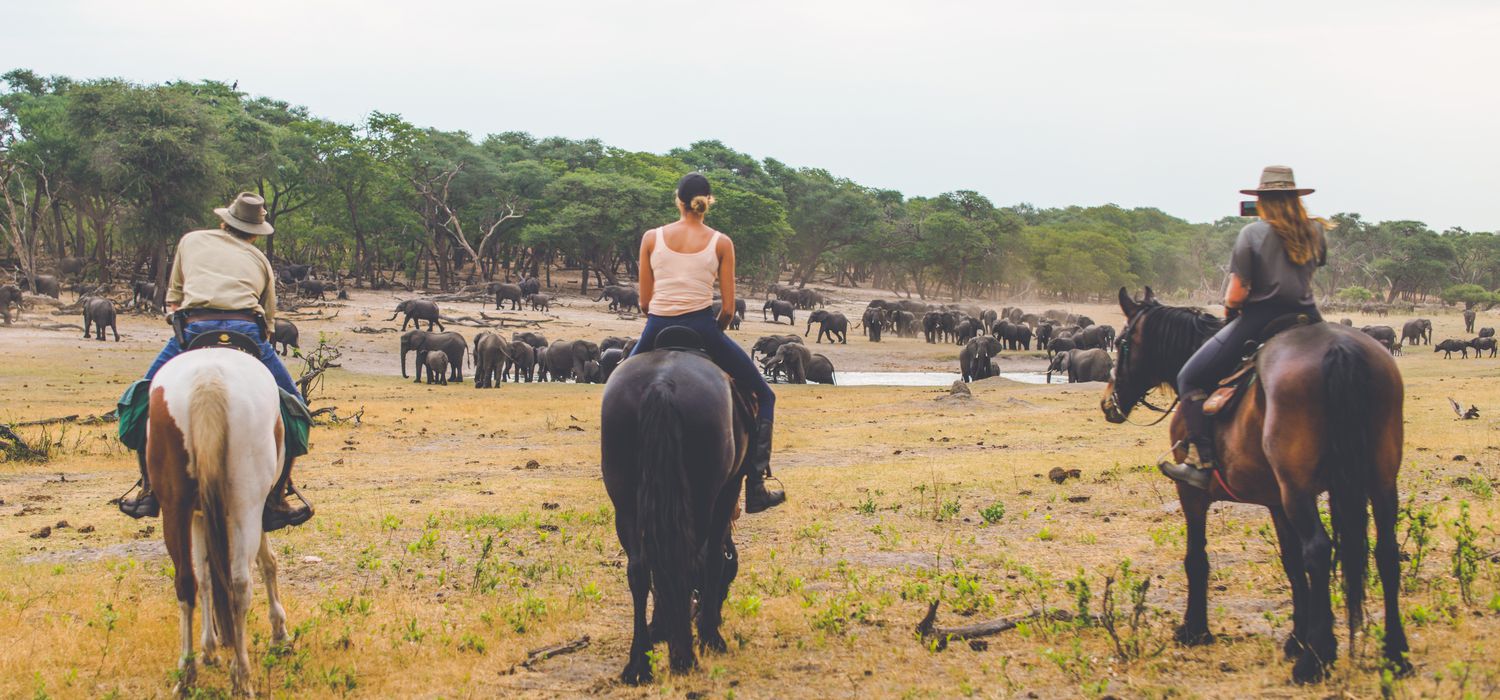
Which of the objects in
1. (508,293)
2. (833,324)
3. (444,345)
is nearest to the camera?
(444,345)

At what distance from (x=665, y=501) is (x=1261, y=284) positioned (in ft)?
10.7

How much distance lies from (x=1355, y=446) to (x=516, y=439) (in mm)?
14369

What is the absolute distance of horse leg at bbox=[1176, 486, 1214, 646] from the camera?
592 centimetres

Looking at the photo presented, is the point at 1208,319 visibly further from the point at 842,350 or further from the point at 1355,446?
the point at 842,350

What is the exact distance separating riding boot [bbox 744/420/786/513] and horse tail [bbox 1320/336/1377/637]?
9.24ft

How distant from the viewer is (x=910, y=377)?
41500mm

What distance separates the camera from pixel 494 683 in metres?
5.64

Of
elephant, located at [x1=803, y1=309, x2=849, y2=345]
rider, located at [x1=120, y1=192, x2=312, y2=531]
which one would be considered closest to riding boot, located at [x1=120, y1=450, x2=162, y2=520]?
rider, located at [x1=120, y1=192, x2=312, y2=531]

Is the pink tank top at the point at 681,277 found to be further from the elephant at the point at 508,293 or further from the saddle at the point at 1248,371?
the elephant at the point at 508,293

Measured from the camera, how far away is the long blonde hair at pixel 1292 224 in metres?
5.76

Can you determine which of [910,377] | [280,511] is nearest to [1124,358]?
[280,511]

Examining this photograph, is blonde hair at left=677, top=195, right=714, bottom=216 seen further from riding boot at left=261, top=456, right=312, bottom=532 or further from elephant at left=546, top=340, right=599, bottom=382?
elephant at left=546, top=340, right=599, bottom=382

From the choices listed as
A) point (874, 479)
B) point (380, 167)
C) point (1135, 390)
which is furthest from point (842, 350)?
point (1135, 390)

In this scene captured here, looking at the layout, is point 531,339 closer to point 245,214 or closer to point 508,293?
point 508,293
